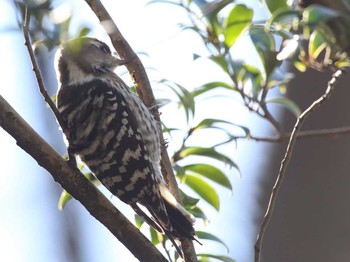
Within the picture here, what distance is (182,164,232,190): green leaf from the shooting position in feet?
9.32

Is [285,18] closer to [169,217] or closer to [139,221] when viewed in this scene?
[169,217]

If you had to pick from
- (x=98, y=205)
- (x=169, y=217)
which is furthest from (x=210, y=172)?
(x=98, y=205)

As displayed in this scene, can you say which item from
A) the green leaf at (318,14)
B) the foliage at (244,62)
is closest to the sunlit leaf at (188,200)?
the foliage at (244,62)

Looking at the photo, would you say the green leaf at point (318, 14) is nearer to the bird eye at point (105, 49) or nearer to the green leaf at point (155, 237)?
the green leaf at point (155, 237)

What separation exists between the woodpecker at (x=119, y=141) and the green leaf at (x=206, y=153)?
164mm

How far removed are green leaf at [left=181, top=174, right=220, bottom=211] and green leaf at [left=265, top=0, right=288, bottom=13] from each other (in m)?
0.80

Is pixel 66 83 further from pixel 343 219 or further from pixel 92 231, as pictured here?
pixel 343 219

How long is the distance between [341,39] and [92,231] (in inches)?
57.7

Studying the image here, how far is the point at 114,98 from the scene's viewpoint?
3074 millimetres

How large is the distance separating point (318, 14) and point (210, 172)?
1319 mm

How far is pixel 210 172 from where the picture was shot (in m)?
2.85

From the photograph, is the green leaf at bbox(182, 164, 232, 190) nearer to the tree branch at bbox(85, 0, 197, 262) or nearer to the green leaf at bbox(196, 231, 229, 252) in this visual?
the tree branch at bbox(85, 0, 197, 262)

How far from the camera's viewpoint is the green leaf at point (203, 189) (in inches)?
111

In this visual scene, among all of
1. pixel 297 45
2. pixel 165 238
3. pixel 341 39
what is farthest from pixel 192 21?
pixel 341 39
